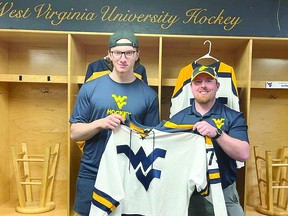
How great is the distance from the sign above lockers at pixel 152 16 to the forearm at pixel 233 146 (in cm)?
119

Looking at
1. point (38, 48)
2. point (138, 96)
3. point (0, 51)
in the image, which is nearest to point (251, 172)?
point (138, 96)

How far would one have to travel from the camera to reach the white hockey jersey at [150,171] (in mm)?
1625

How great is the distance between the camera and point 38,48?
257cm

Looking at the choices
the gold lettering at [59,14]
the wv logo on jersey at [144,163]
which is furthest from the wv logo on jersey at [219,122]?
the gold lettering at [59,14]

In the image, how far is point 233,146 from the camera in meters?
1.60

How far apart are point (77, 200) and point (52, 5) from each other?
155cm

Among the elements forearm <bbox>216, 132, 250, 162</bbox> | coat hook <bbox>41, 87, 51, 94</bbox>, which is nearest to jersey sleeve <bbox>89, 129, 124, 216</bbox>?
forearm <bbox>216, 132, 250, 162</bbox>

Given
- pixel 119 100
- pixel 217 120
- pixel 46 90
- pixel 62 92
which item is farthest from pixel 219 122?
pixel 46 90

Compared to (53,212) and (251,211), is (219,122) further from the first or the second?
(53,212)

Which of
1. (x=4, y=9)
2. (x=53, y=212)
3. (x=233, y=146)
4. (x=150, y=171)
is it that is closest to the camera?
(x=233, y=146)

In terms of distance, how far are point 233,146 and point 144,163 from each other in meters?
0.48

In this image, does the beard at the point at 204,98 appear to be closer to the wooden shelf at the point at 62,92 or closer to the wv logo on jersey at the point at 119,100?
the wv logo on jersey at the point at 119,100

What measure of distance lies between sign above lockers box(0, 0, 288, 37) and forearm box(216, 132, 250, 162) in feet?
3.90

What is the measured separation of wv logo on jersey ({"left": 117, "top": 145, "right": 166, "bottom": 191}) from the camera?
171 cm
